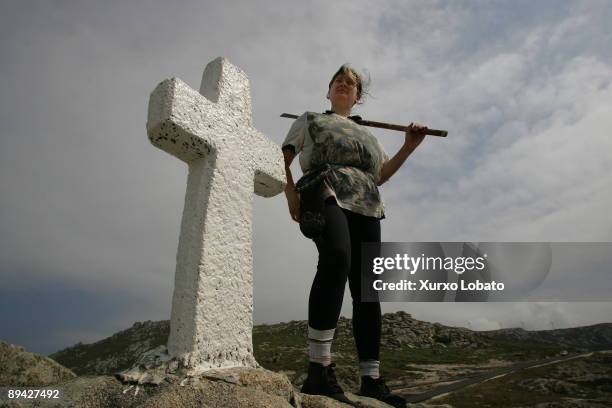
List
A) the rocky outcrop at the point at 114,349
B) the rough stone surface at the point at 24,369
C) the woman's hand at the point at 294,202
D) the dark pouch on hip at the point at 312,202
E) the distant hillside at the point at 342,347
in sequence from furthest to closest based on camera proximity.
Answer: the rocky outcrop at the point at 114,349 → the distant hillside at the point at 342,347 → the woman's hand at the point at 294,202 → the dark pouch on hip at the point at 312,202 → the rough stone surface at the point at 24,369

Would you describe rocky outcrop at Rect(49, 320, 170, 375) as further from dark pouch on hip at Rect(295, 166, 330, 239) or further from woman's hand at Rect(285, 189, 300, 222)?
dark pouch on hip at Rect(295, 166, 330, 239)

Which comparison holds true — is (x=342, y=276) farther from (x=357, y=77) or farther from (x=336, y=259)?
(x=357, y=77)

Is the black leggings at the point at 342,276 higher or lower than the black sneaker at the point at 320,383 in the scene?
higher

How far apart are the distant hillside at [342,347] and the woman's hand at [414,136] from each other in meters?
26.4

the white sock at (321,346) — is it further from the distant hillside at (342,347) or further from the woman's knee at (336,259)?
the distant hillside at (342,347)

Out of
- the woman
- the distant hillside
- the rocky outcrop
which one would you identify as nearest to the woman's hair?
the woman

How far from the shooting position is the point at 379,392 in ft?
11.8

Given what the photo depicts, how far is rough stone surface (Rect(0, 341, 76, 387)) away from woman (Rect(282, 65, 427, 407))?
1.99 metres

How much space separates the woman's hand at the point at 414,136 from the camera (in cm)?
413

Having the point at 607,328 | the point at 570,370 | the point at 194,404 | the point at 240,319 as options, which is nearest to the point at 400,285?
the point at 240,319

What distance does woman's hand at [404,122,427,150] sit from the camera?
4.13 m

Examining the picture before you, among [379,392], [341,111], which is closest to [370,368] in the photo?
[379,392]

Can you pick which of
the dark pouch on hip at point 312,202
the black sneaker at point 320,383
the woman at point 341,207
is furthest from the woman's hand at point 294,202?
the black sneaker at point 320,383

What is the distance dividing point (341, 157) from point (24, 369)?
2.91 m
